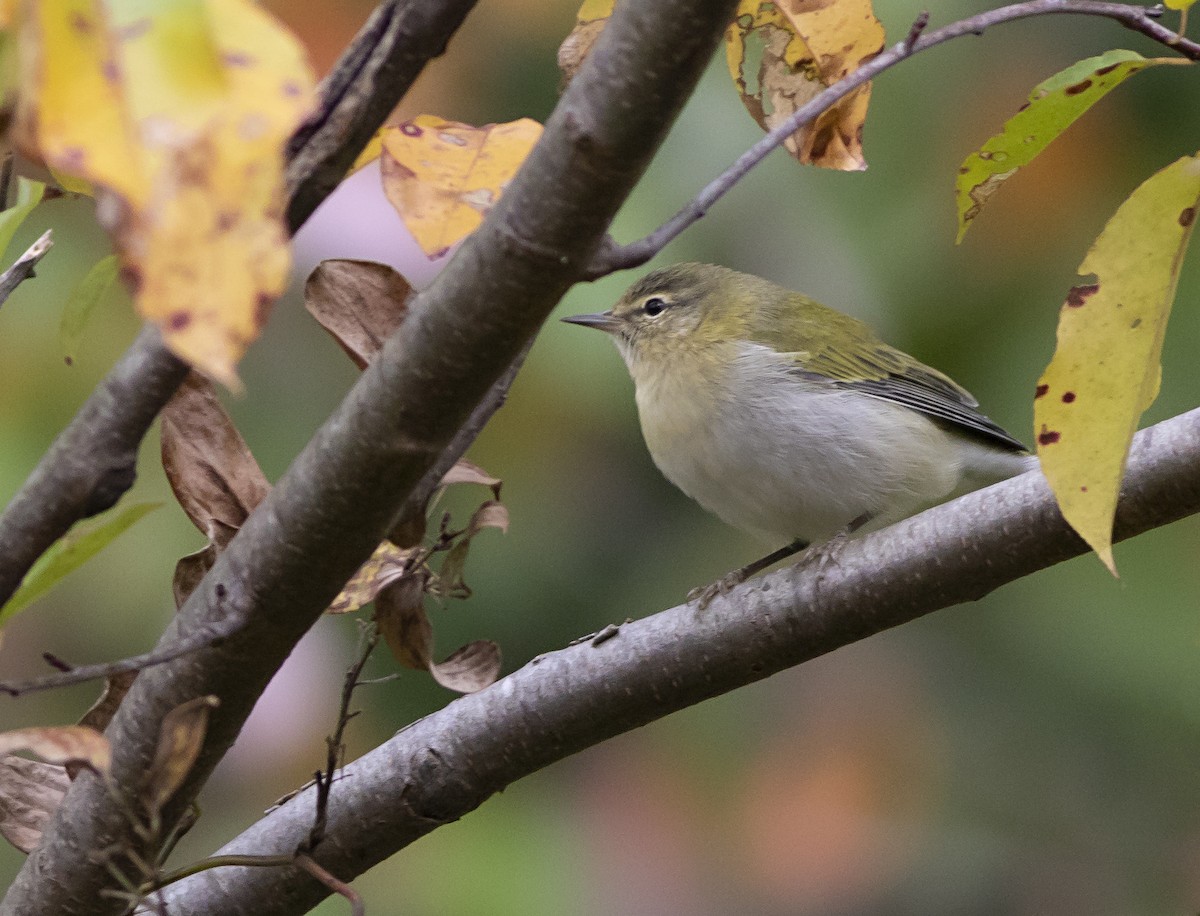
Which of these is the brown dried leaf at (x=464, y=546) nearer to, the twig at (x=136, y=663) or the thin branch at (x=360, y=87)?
the twig at (x=136, y=663)

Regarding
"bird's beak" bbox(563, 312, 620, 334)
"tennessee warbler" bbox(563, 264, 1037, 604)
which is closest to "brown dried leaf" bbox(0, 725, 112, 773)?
"tennessee warbler" bbox(563, 264, 1037, 604)

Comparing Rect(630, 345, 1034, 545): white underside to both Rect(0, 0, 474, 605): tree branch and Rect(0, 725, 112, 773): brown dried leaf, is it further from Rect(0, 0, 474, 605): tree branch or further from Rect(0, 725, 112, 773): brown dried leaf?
Rect(0, 725, 112, 773): brown dried leaf

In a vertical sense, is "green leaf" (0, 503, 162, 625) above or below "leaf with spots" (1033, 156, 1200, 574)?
below

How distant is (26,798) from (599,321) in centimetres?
216

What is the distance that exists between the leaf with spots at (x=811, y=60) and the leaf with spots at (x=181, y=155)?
95 cm

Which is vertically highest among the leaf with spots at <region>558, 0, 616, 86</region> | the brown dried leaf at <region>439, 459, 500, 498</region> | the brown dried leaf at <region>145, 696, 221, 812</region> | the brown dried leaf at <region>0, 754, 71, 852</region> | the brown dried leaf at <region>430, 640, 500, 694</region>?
the leaf with spots at <region>558, 0, 616, 86</region>

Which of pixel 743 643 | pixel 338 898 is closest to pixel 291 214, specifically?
pixel 743 643

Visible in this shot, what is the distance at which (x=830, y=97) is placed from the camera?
1.24 metres

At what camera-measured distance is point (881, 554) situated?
5.63ft

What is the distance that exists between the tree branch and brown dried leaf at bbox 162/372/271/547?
35 cm

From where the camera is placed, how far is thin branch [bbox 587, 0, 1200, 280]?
3.74 ft

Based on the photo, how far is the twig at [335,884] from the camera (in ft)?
4.53

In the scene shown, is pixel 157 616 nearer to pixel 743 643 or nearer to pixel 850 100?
pixel 743 643

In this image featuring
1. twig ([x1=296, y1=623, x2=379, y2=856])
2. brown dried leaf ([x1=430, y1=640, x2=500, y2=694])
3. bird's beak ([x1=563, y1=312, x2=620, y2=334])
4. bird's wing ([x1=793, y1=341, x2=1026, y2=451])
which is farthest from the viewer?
bird's beak ([x1=563, y1=312, x2=620, y2=334])
